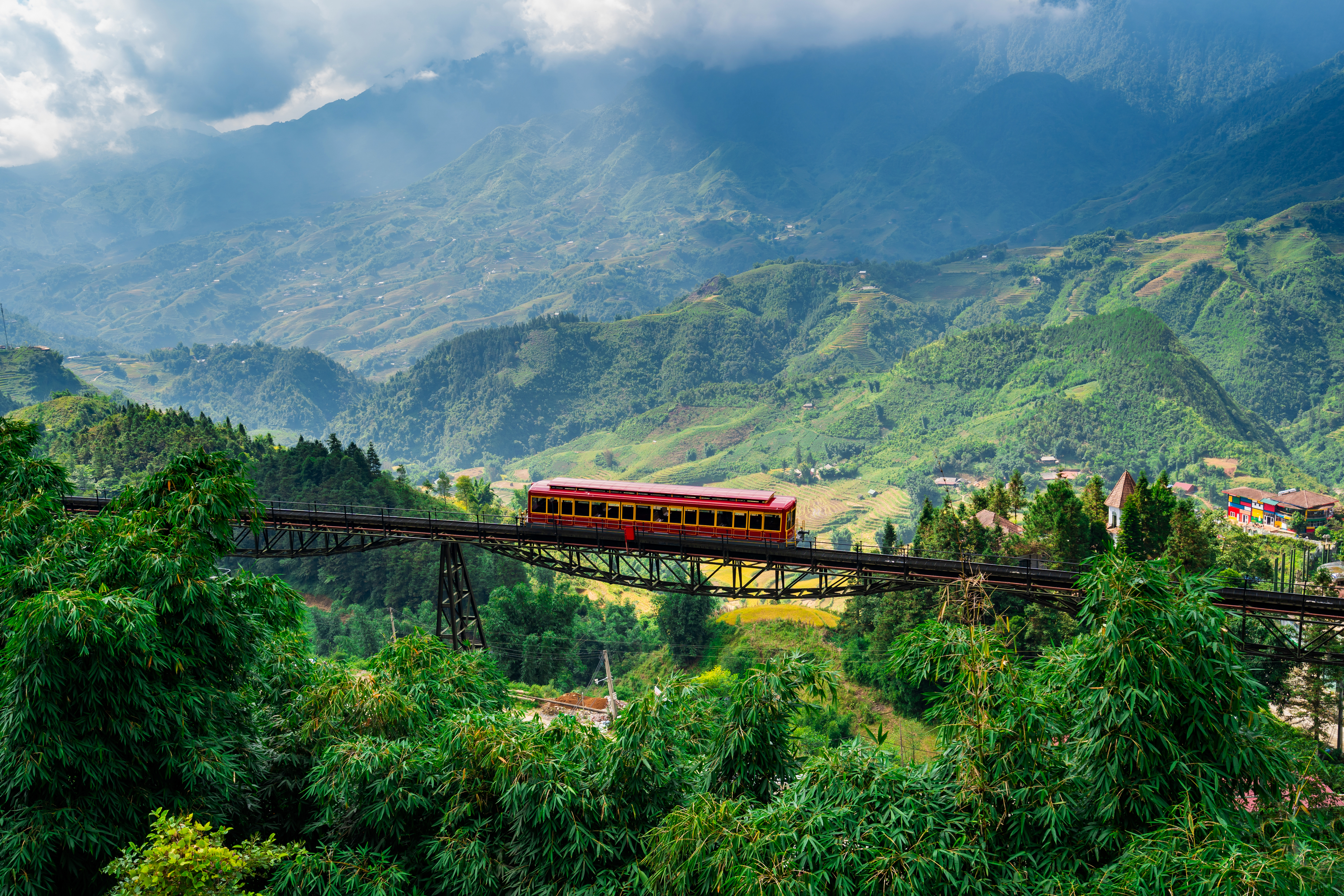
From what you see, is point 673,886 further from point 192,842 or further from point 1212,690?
point 1212,690

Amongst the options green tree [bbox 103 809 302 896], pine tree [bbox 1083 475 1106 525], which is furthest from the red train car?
pine tree [bbox 1083 475 1106 525]

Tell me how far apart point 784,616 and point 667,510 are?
1165 inches

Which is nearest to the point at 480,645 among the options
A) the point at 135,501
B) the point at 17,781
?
the point at 135,501

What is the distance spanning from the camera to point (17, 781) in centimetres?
1508

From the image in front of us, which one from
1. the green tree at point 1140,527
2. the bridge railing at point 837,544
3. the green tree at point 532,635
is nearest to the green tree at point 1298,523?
the bridge railing at point 837,544

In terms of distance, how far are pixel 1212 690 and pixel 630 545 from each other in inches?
944

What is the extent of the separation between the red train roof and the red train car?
0.03m

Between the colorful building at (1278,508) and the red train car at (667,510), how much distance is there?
271 feet

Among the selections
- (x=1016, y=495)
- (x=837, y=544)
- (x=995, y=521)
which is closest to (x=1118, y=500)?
(x=1016, y=495)

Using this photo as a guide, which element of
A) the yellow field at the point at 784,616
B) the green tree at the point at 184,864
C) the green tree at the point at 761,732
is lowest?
the yellow field at the point at 784,616

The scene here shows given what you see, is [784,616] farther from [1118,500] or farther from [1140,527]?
[1118,500]

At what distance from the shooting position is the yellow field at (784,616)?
59.9 m

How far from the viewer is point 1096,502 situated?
5447cm

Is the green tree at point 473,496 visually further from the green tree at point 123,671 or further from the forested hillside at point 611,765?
the forested hillside at point 611,765
